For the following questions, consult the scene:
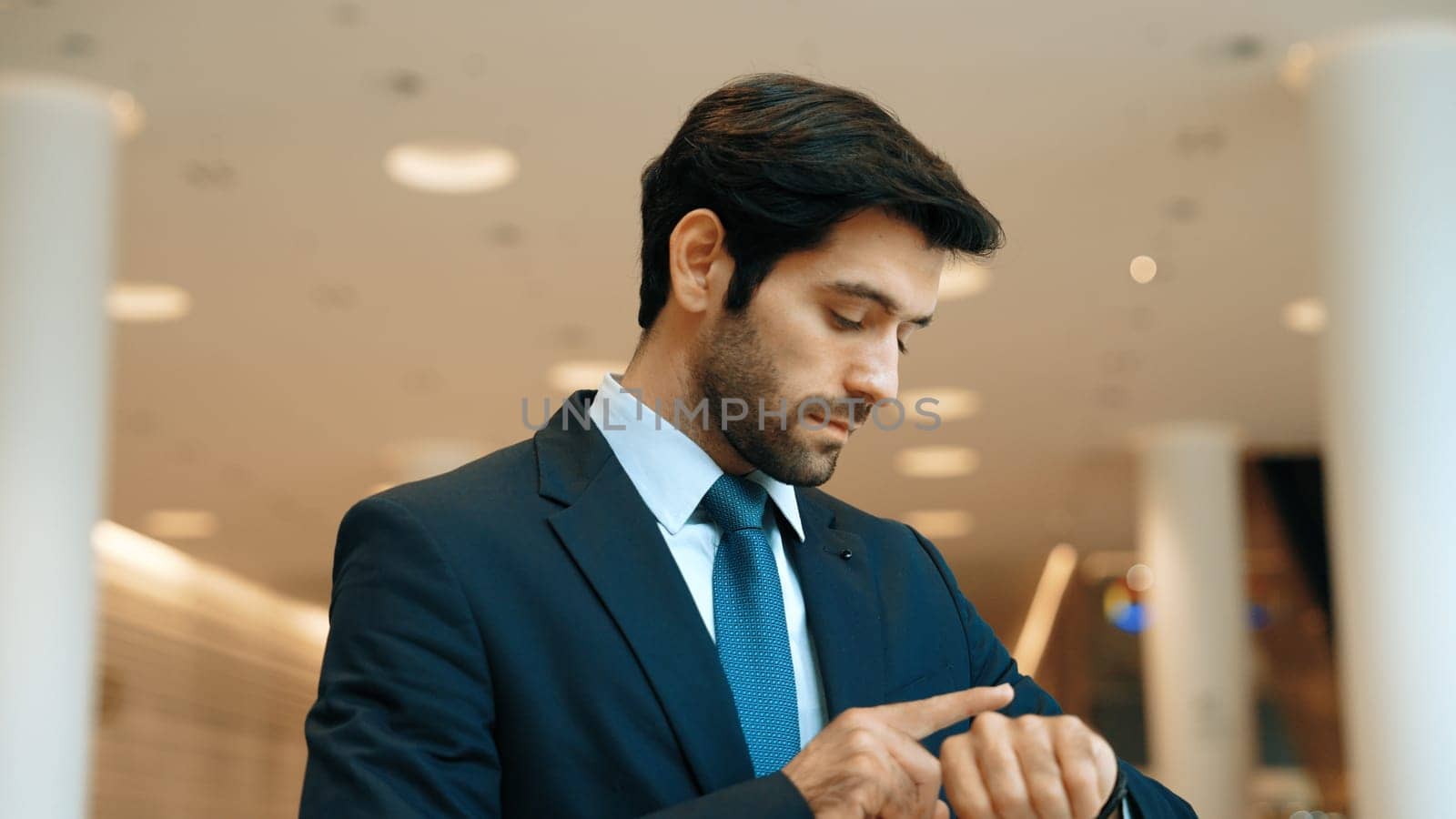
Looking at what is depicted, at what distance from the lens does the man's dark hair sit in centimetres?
173

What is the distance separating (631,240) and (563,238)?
369mm

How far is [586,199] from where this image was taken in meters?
8.09

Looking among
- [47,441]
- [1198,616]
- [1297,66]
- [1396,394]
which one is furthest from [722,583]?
[1198,616]

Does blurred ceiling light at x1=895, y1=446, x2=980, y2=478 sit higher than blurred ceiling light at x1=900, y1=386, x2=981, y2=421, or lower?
lower

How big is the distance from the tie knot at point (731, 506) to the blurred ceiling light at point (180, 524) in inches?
619

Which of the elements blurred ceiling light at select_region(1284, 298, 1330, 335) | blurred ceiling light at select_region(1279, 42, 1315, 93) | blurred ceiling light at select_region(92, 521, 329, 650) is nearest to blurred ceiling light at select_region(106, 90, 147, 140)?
blurred ceiling light at select_region(1279, 42, 1315, 93)

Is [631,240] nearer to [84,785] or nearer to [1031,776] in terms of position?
[84,785]

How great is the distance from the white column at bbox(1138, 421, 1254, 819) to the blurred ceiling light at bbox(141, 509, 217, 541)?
9.57 m

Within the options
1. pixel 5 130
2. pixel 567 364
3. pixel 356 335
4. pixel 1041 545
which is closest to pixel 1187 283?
pixel 567 364

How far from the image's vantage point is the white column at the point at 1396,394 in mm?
5809

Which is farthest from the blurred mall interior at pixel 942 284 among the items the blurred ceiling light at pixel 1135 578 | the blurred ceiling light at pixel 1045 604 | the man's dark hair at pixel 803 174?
the blurred ceiling light at pixel 1135 578

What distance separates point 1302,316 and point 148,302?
23.6ft

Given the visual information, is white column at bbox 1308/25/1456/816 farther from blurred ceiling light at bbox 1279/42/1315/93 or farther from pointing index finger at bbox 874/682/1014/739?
pointing index finger at bbox 874/682/1014/739

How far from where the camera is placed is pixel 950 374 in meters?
11.6
